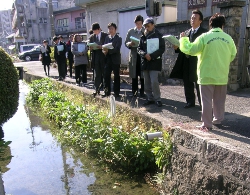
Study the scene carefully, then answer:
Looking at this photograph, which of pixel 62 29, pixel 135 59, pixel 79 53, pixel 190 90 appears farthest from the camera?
pixel 62 29

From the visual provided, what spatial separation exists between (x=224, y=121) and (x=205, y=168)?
1.27m

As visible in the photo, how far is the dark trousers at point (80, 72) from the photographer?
877cm

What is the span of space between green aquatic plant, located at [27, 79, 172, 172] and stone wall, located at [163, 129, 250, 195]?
218 mm

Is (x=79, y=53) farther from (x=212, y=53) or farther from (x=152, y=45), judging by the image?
(x=212, y=53)

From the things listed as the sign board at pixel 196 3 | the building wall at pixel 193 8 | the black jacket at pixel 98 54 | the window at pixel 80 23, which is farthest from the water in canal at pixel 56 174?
the window at pixel 80 23

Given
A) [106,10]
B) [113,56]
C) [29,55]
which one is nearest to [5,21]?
[29,55]

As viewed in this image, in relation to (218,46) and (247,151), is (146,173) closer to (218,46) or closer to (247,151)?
(247,151)

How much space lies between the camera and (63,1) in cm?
5109

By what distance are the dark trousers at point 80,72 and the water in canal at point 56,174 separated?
3.56 metres

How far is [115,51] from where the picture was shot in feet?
19.2

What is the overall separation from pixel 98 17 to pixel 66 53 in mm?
2891

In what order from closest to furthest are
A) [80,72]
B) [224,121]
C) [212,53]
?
1. [212,53]
2. [224,121]
3. [80,72]

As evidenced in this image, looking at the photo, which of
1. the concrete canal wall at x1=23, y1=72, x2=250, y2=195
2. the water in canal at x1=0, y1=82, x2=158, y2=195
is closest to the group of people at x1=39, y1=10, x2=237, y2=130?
the concrete canal wall at x1=23, y1=72, x2=250, y2=195

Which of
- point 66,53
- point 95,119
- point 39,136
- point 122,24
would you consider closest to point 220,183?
point 95,119
